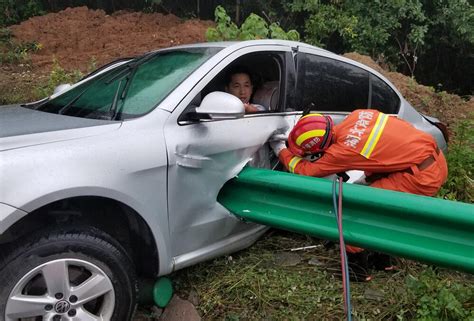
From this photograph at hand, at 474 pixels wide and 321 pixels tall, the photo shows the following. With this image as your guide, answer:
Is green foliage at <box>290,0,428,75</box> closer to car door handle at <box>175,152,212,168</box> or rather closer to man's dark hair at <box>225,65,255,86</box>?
man's dark hair at <box>225,65,255,86</box>

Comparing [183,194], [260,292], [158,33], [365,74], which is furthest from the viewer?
[158,33]

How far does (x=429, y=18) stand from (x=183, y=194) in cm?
1034

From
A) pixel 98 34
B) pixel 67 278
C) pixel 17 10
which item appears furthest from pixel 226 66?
pixel 17 10

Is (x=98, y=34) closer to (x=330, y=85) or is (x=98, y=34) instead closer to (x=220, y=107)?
(x=330, y=85)

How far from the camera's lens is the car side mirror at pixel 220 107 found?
272 centimetres

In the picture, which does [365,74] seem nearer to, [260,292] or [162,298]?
[260,292]

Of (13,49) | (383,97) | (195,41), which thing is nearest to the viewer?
(383,97)

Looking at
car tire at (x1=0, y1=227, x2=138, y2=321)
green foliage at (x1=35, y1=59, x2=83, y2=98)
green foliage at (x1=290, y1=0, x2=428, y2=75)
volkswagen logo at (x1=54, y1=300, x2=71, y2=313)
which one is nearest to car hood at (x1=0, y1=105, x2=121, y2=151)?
car tire at (x1=0, y1=227, x2=138, y2=321)

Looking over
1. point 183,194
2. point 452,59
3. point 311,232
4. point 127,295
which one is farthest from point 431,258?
point 452,59

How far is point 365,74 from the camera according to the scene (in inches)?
166

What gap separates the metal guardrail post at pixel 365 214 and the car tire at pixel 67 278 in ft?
2.92

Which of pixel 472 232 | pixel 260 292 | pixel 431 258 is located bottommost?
pixel 260 292

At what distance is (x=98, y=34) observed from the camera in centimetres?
968

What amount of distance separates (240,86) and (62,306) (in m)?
2.17
